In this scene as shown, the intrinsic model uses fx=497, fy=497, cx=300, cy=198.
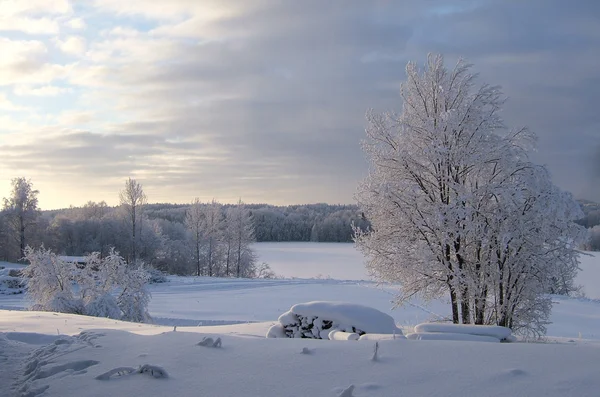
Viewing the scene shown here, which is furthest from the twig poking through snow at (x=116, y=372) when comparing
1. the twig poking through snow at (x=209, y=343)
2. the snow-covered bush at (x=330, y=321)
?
the snow-covered bush at (x=330, y=321)

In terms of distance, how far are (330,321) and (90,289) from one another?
16588 millimetres

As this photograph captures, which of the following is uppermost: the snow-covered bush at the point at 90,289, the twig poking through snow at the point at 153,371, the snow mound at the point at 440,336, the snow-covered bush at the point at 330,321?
the twig poking through snow at the point at 153,371

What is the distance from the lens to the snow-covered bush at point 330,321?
9.51m

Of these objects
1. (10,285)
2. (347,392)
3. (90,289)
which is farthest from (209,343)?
(10,285)

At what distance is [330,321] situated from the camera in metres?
9.89

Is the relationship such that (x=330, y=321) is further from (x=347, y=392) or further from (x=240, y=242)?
(x=240, y=242)

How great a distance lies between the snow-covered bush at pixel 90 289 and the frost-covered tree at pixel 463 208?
1192cm

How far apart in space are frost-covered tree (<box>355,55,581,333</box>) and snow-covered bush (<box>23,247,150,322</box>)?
11922mm

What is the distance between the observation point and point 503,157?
14195mm

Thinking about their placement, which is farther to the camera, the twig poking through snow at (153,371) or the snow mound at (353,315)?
the snow mound at (353,315)

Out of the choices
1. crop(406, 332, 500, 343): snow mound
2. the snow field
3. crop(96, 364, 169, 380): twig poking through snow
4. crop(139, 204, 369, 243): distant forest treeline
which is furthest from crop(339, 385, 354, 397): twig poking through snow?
crop(139, 204, 369, 243): distant forest treeline

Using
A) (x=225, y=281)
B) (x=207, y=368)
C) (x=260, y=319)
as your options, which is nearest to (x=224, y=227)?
(x=225, y=281)

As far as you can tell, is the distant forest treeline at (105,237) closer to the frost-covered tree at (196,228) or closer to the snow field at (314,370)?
the frost-covered tree at (196,228)

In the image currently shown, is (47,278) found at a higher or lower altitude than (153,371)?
lower
